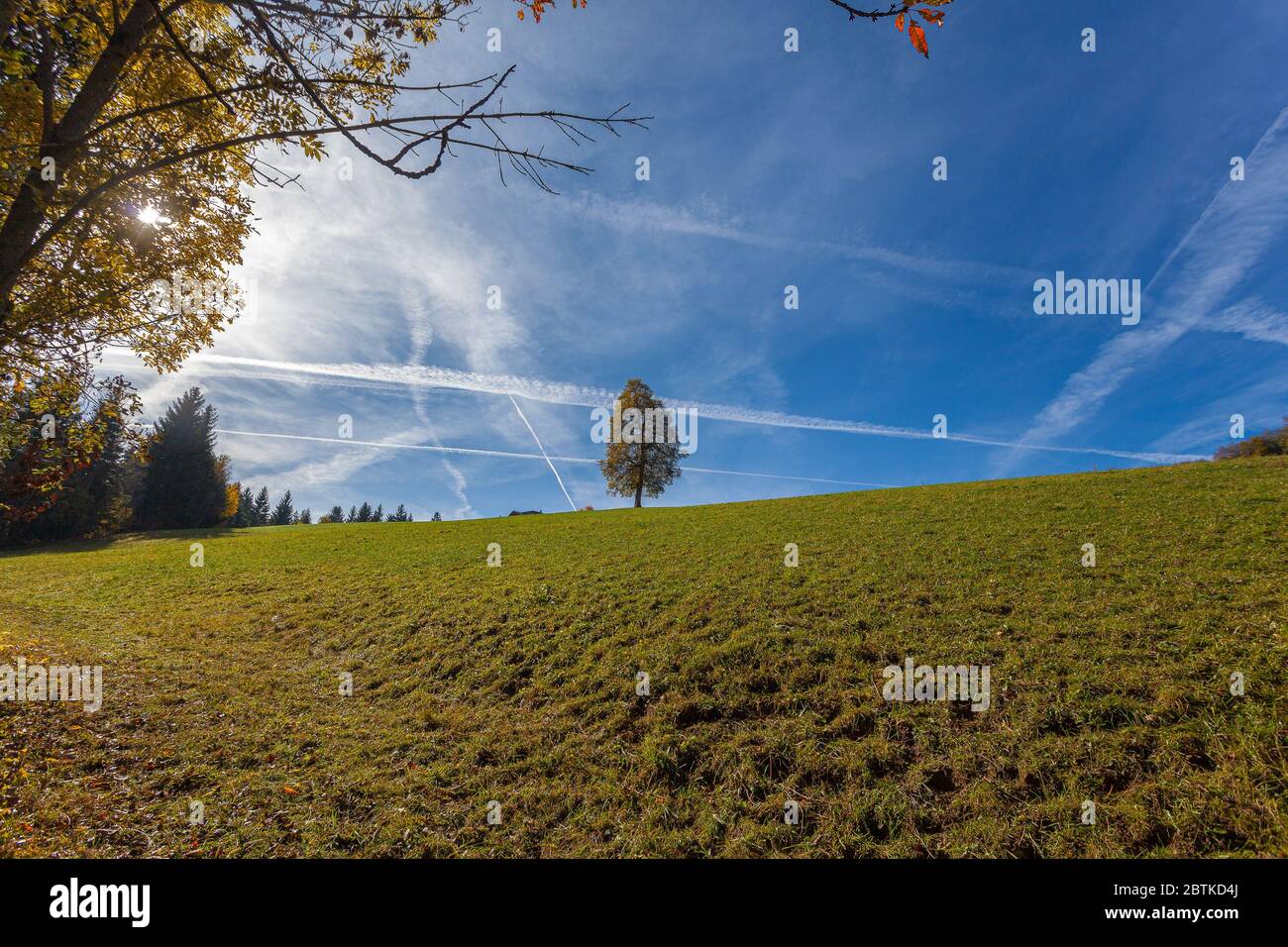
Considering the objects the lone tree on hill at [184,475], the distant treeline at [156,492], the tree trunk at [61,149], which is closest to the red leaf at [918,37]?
the tree trunk at [61,149]

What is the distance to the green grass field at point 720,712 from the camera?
16.2 feet

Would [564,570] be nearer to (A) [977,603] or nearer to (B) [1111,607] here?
(A) [977,603]

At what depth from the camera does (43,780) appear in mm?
6109

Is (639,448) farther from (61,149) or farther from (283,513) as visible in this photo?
(283,513)

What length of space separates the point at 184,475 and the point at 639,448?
6801 cm

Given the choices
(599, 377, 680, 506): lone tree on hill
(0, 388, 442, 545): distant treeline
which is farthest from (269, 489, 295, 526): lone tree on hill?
(599, 377, 680, 506): lone tree on hill

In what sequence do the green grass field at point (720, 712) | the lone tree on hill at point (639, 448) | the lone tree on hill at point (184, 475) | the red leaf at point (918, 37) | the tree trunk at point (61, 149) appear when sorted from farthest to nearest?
the lone tree on hill at point (184, 475) → the lone tree on hill at point (639, 448) → the green grass field at point (720, 712) → the tree trunk at point (61, 149) → the red leaf at point (918, 37)

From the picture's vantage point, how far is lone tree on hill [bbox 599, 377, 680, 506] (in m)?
46.6

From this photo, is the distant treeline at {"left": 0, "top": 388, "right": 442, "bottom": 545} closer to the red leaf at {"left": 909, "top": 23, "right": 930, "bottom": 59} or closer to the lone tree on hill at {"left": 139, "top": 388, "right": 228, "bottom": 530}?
the lone tree on hill at {"left": 139, "top": 388, "right": 228, "bottom": 530}

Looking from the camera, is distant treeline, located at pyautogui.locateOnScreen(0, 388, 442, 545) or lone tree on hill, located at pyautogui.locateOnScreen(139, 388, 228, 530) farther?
lone tree on hill, located at pyautogui.locateOnScreen(139, 388, 228, 530)

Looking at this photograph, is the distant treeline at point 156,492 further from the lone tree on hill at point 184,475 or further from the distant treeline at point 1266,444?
the distant treeline at point 1266,444

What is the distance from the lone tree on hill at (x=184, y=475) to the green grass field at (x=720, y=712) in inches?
2751

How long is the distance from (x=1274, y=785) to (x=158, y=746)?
13.9 m

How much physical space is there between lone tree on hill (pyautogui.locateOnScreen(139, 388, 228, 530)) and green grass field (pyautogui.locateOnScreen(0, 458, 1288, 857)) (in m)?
69.9
